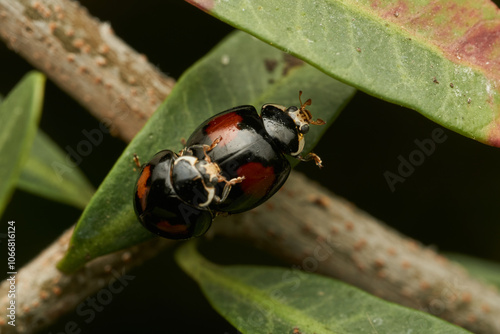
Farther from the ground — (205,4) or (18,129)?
(205,4)

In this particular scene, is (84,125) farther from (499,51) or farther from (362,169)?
(499,51)

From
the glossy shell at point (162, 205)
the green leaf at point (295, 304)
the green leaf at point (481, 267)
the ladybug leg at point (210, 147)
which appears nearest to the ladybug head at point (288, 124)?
the ladybug leg at point (210, 147)

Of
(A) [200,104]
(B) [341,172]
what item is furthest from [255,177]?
(B) [341,172]

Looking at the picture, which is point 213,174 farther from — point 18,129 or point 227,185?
point 18,129

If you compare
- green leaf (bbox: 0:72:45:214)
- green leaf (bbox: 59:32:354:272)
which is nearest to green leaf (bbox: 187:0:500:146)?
green leaf (bbox: 59:32:354:272)

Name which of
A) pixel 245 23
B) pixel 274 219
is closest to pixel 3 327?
pixel 274 219

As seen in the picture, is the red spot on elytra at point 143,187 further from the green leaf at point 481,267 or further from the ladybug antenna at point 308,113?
the green leaf at point 481,267

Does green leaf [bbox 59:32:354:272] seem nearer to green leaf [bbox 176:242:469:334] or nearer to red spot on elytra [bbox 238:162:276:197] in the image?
red spot on elytra [bbox 238:162:276:197]
